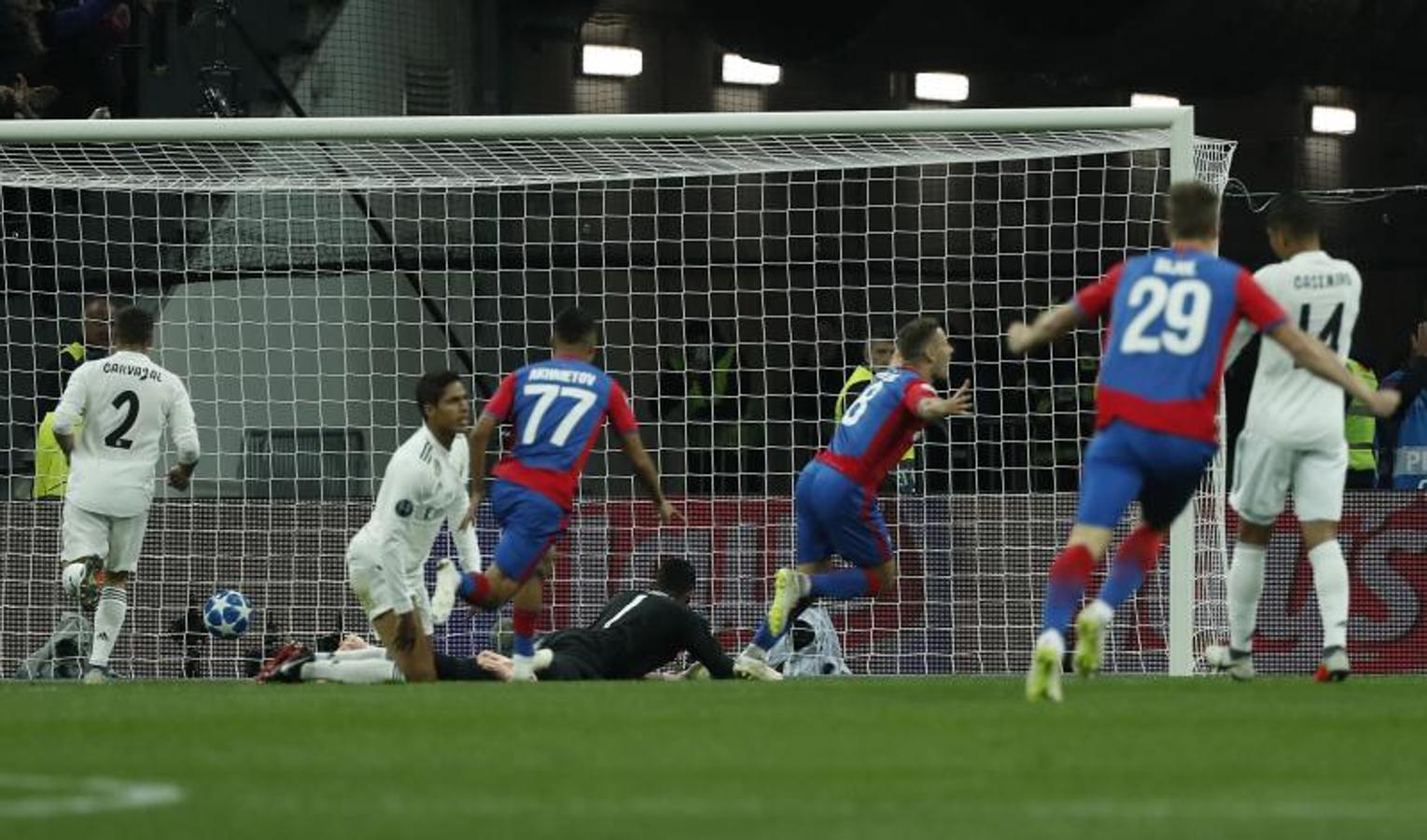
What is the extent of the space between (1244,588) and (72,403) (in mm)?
6447

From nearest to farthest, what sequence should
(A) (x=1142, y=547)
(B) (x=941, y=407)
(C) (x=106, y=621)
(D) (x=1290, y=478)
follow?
(A) (x=1142, y=547) < (D) (x=1290, y=478) < (B) (x=941, y=407) < (C) (x=106, y=621)

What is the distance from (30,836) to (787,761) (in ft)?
8.13

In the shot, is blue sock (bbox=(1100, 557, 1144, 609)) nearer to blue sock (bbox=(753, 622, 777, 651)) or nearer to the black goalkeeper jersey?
blue sock (bbox=(753, 622, 777, 651))

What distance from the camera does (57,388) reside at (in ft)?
61.6

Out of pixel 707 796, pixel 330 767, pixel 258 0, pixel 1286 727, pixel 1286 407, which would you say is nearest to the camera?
pixel 707 796

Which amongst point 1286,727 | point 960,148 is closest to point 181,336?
point 960,148

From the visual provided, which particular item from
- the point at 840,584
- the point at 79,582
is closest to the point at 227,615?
the point at 79,582

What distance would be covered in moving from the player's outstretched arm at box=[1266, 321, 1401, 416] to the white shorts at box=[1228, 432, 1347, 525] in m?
1.29

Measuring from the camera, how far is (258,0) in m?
22.4

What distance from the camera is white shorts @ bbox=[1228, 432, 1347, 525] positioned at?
1196 centimetres

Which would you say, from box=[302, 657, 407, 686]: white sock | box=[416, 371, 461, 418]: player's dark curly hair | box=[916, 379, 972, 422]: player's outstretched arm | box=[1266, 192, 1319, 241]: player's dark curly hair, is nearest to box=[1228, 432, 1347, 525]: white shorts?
box=[1266, 192, 1319, 241]: player's dark curly hair

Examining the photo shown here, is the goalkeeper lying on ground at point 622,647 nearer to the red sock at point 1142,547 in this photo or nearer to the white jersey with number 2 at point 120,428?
the white jersey with number 2 at point 120,428

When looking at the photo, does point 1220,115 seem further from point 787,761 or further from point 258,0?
point 787,761

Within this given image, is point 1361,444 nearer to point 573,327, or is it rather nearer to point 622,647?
point 622,647
